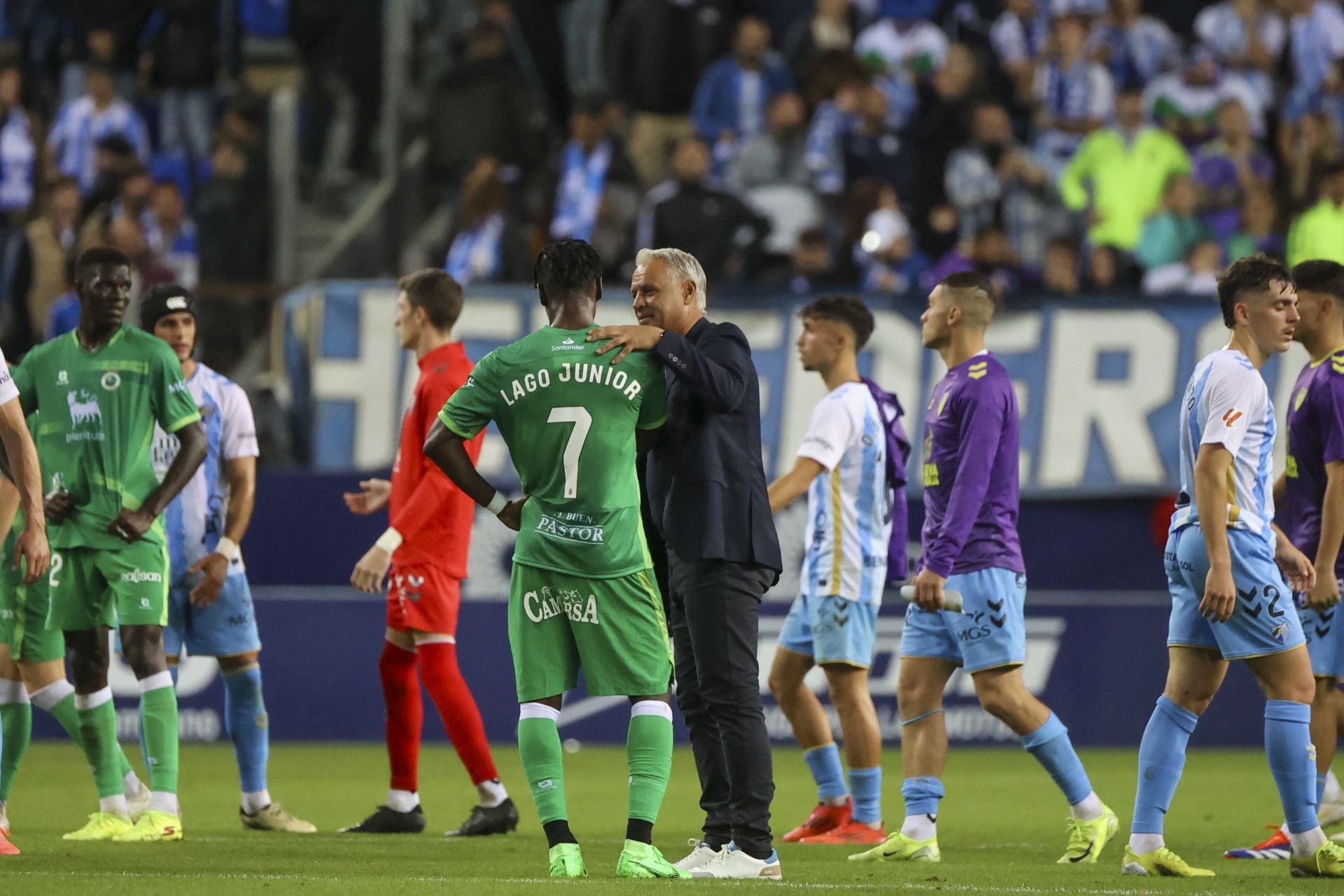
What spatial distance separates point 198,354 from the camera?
14797 mm

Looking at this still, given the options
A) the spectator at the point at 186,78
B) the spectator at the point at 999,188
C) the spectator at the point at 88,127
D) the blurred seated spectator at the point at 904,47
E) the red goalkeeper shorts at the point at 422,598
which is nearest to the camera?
the red goalkeeper shorts at the point at 422,598

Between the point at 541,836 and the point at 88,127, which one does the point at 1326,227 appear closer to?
the point at 541,836

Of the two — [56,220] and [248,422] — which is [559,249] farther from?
[56,220]

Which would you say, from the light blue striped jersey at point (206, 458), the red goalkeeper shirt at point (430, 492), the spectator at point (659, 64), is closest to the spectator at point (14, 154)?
the spectator at point (659, 64)

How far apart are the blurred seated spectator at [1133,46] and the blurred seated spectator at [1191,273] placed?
266 cm

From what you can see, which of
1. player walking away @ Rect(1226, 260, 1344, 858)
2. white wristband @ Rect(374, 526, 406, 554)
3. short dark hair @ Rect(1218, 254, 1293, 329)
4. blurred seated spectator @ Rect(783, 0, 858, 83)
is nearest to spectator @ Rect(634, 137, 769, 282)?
blurred seated spectator @ Rect(783, 0, 858, 83)

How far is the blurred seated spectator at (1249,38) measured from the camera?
17828 millimetres

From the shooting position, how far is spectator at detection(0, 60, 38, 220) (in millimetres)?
17641

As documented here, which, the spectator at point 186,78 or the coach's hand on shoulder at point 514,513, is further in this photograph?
the spectator at point 186,78

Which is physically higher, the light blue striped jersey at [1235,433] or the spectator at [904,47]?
the spectator at [904,47]

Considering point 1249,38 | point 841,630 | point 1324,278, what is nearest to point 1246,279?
point 1324,278

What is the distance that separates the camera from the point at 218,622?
30.5 ft

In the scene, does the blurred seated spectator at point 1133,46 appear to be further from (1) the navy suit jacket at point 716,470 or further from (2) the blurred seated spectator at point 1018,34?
(1) the navy suit jacket at point 716,470

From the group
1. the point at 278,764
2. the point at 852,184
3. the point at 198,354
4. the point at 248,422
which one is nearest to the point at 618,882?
the point at 248,422
